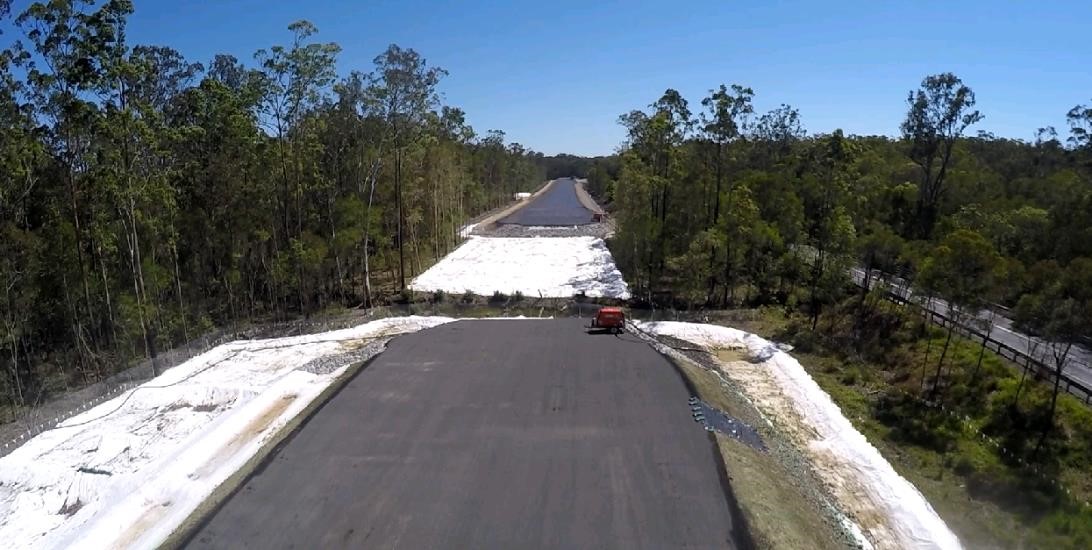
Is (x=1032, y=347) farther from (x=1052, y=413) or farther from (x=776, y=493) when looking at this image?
(x=776, y=493)

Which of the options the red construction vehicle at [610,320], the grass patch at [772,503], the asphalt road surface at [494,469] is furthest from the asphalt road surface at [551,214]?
the grass patch at [772,503]

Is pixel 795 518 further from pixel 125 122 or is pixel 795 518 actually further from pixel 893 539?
pixel 125 122

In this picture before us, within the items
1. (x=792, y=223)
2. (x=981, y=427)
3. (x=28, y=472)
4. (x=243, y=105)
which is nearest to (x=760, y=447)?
(x=981, y=427)

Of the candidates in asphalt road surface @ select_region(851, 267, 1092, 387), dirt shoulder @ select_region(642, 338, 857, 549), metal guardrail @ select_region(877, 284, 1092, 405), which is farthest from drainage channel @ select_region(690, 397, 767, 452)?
asphalt road surface @ select_region(851, 267, 1092, 387)

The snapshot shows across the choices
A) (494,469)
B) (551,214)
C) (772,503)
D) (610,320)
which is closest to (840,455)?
(772,503)

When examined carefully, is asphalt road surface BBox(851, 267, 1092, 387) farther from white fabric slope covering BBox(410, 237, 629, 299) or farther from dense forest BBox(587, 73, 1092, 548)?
white fabric slope covering BBox(410, 237, 629, 299)

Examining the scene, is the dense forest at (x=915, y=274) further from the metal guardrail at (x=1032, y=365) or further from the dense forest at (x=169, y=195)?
the dense forest at (x=169, y=195)
